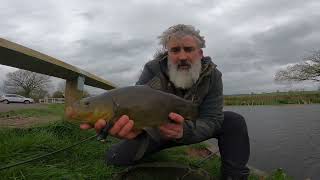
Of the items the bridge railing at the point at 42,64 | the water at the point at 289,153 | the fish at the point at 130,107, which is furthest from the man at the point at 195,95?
the water at the point at 289,153

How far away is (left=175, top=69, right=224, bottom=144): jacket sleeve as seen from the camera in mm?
3709

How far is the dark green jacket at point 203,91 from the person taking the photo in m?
3.92

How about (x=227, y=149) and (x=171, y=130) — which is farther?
(x=227, y=149)

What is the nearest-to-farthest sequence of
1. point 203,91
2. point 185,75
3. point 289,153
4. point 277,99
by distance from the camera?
point 185,75 → point 203,91 → point 289,153 → point 277,99

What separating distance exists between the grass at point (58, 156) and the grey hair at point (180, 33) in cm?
136

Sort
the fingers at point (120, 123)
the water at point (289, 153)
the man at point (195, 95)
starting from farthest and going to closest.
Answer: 1. the water at point (289, 153)
2. the man at point (195, 95)
3. the fingers at point (120, 123)

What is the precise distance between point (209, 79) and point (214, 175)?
112cm

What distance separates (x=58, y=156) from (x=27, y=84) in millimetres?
66430

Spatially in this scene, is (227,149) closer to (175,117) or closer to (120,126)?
(175,117)

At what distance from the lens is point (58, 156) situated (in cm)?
412

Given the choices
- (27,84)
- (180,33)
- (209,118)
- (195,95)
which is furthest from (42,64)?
(27,84)

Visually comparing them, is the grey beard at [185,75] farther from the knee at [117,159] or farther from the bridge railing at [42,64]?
the bridge railing at [42,64]

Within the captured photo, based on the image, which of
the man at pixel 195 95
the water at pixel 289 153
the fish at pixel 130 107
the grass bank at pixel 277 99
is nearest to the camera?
the fish at pixel 130 107

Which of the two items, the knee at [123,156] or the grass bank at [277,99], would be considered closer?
the knee at [123,156]
